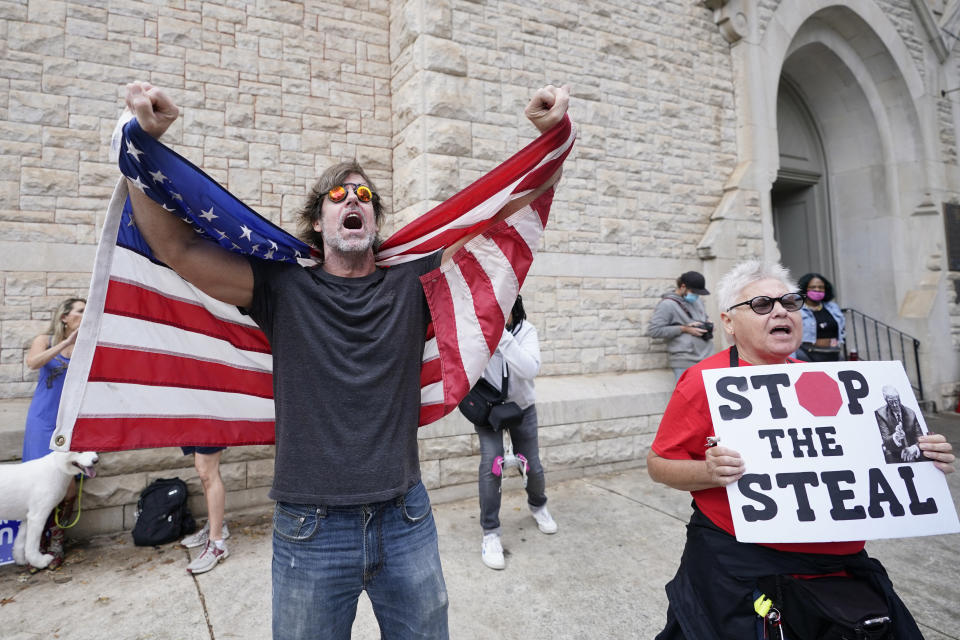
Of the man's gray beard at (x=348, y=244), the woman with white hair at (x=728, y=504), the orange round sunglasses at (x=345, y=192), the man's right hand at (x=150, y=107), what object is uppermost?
the man's right hand at (x=150, y=107)

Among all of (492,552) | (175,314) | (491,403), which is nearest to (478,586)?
(492,552)

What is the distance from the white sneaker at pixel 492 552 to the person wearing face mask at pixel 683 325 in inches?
142

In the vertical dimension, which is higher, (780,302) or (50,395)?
(780,302)

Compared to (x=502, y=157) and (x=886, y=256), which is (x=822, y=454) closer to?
(x=502, y=157)

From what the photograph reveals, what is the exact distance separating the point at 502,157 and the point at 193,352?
4.71m

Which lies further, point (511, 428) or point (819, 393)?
point (511, 428)

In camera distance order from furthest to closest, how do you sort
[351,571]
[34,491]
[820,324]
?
1. [820,324]
2. [34,491]
3. [351,571]

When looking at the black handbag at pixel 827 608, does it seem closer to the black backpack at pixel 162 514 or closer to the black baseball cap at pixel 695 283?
the black backpack at pixel 162 514

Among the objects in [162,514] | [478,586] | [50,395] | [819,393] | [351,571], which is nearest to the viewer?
[351,571]

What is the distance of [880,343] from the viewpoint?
959 centimetres

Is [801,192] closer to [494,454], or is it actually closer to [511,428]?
[511,428]

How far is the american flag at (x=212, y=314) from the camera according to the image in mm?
1668

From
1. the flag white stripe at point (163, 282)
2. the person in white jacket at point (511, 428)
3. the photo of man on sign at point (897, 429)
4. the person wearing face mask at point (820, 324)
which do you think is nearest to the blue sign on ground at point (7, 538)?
the flag white stripe at point (163, 282)

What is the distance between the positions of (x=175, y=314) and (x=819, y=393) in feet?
7.49
